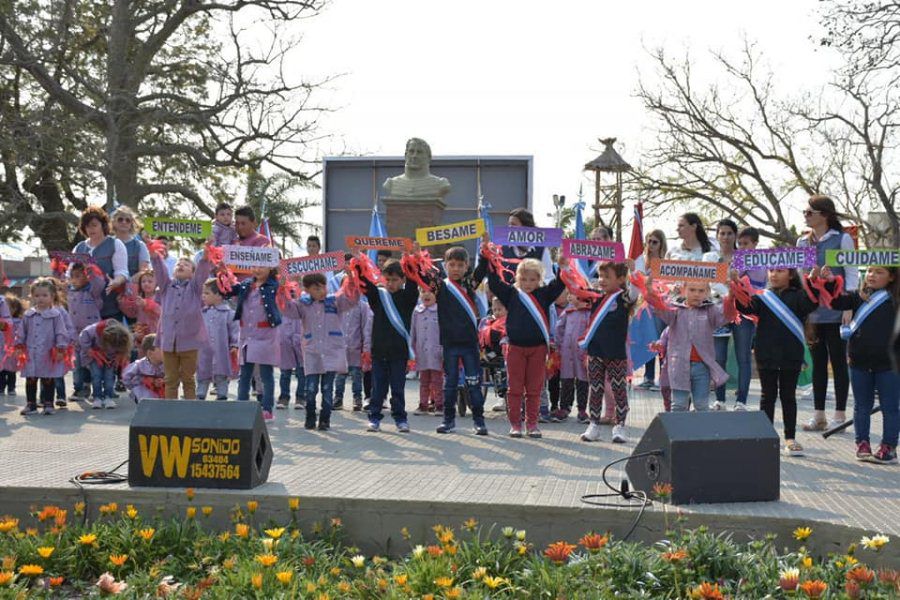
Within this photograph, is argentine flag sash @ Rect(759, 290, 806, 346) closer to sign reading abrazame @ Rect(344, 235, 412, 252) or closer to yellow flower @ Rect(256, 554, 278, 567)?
sign reading abrazame @ Rect(344, 235, 412, 252)

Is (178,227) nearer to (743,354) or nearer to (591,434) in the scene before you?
(591,434)

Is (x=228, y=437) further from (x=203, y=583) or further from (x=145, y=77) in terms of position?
(x=145, y=77)

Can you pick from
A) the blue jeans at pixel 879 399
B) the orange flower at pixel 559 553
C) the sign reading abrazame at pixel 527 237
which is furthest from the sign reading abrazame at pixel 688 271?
the orange flower at pixel 559 553

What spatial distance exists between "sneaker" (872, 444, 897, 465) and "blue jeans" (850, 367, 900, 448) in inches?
1.6

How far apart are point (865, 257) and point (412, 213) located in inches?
421

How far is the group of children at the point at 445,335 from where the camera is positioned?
29.0 ft

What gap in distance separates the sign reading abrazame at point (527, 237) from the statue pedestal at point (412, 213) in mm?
8674

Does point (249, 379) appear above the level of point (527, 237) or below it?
below

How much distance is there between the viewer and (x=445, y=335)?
391 inches

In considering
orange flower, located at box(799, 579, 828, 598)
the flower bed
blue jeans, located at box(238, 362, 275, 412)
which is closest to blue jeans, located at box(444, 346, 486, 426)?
blue jeans, located at box(238, 362, 275, 412)

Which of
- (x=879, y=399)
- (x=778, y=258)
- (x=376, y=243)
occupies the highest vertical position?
(x=376, y=243)

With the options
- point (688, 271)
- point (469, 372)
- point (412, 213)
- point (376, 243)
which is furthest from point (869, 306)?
point (412, 213)

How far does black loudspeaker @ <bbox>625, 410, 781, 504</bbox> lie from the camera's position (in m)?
6.20

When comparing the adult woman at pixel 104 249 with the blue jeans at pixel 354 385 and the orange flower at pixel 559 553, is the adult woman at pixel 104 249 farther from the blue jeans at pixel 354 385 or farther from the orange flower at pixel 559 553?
the orange flower at pixel 559 553
